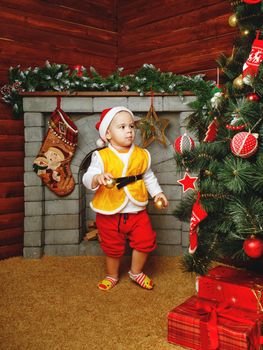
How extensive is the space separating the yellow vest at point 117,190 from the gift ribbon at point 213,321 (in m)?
0.77

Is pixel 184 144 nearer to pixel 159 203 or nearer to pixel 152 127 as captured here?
pixel 159 203

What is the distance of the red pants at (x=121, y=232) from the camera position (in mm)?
2100

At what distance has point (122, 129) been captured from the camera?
80.6 inches

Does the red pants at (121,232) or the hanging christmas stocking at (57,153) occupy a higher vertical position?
the hanging christmas stocking at (57,153)

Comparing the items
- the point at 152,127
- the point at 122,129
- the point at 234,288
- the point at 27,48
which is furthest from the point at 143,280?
the point at 27,48

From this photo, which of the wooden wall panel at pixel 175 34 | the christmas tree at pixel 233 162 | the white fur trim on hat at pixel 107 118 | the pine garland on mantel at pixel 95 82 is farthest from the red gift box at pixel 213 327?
the wooden wall panel at pixel 175 34

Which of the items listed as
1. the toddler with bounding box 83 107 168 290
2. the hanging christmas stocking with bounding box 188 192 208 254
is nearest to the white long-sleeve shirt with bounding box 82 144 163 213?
the toddler with bounding box 83 107 168 290

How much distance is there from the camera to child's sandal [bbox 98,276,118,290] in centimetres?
206

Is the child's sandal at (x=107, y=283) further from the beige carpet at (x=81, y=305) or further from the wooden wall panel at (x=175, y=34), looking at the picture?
the wooden wall panel at (x=175, y=34)

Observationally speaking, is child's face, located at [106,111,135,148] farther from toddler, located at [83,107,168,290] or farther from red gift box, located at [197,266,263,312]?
red gift box, located at [197,266,263,312]

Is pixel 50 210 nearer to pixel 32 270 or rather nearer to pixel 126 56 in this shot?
pixel 32 270

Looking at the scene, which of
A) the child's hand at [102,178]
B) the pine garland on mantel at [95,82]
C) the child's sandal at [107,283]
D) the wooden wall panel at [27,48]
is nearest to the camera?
the child's hand at [102,178]

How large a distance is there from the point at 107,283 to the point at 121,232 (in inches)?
12.1

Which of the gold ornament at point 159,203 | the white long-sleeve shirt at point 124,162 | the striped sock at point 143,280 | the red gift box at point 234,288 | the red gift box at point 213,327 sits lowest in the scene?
the striped sock at point 143,280
